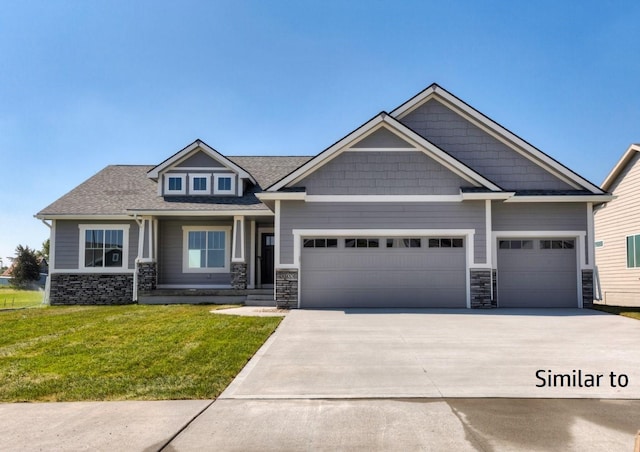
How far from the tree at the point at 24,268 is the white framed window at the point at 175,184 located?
29.8 metres

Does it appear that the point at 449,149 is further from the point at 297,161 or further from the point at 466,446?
the point at 466,446

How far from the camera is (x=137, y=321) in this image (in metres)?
13.1

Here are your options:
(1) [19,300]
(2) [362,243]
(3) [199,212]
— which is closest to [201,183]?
(3) [199,212]

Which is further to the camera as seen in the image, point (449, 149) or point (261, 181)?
point (261, 181)

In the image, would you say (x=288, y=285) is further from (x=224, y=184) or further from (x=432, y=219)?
(x=224, y=184)

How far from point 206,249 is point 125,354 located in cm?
1103

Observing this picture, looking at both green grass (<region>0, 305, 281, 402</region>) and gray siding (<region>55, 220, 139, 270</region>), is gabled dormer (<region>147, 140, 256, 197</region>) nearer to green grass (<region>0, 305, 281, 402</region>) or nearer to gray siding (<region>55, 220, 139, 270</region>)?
gray siding (<region>55, 220, 139, 270</region>)

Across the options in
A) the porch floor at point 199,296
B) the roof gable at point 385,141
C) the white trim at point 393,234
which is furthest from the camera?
the porch floor at point 199,296

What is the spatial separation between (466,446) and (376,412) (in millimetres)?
1191

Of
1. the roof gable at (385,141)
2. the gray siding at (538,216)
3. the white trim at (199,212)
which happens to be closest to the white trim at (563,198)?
the gray siding at (538,216)

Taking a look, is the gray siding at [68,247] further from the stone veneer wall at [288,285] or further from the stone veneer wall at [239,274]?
the stone veneer wall at [288,285]

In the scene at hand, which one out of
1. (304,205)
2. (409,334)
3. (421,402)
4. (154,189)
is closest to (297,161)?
(154,189)

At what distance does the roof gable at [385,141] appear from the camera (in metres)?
15.4

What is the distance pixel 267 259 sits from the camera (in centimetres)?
1992
